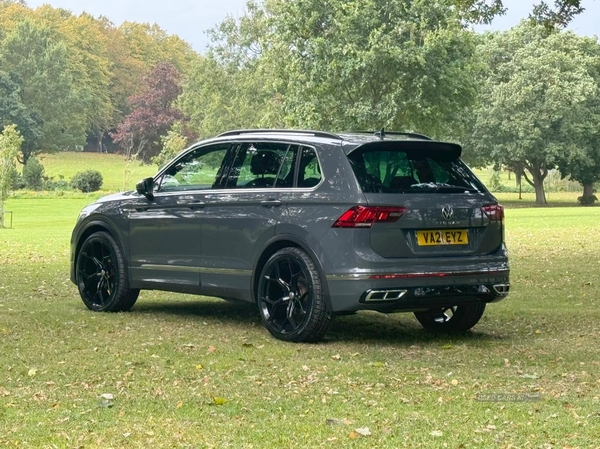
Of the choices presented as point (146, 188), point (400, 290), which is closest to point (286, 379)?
point (400, 290)

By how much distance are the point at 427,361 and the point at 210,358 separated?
171 centimetres

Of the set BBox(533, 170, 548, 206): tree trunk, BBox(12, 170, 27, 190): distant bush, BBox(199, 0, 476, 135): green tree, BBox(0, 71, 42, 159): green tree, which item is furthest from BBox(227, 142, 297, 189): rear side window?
BBox(0, 71, 42, 159): green tree

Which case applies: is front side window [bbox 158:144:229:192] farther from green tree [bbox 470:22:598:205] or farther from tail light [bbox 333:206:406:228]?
green tree [bbox 470:22:598:205]

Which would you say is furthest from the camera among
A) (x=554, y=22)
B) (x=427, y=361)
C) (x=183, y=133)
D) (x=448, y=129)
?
(x=183, y=133)

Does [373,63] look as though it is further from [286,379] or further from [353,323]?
[286,379]

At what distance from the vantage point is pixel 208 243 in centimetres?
1030

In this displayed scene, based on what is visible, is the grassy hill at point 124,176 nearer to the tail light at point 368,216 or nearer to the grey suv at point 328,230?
the grey suv at point 328,230

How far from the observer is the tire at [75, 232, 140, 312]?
1134cm

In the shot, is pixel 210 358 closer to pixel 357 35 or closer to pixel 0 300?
pixel 0 300

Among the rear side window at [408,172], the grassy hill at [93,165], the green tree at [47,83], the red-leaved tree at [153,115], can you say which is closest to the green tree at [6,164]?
the rear side window at [408,172]

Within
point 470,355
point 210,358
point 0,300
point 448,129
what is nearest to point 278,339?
point 210,358

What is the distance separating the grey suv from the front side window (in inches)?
0.6

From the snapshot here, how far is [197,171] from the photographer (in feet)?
35.3

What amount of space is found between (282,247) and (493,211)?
75.4 inches
